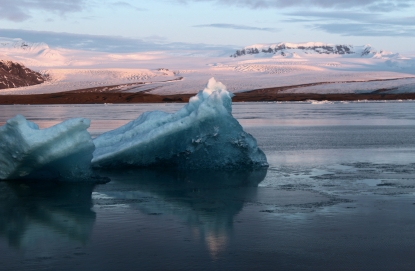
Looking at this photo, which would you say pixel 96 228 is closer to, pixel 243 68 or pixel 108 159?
pixel 108 159

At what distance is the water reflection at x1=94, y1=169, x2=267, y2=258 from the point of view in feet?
21.5

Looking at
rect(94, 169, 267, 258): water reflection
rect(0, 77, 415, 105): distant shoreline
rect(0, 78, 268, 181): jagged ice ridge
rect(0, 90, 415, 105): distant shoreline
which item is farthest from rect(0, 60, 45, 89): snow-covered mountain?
rect(94, 169, 267, 258): water reflection

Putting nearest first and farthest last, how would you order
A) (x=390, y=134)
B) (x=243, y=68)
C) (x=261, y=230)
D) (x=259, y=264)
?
1. (x=259, y=264)
2. (x=261, y=230)
3. (x=390, y=134)
4. (x=243, y=68)

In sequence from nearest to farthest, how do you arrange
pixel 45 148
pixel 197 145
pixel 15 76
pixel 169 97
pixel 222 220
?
pixel 222 220
pixel 45 148
pixel 197 145
pixel 169 97
pixel 15 76

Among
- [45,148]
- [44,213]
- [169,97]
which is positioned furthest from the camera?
[169,97]

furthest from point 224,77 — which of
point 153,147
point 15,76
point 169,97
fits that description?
point 153,147

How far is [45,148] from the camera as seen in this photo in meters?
8.94

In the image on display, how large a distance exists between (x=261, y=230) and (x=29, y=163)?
4.19 m

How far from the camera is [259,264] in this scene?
520cm

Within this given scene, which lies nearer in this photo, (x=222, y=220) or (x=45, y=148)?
(x=222, y=220)

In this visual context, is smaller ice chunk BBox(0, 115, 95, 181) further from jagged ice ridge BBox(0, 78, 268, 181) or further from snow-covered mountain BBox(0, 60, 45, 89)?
snow-covered mountain BBox(0, 60, 45, 89)

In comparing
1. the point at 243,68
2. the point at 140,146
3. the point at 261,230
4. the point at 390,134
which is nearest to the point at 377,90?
the point at 243,68

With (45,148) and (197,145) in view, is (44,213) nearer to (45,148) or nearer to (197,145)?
(45,148)

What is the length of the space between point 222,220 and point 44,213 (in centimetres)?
199
